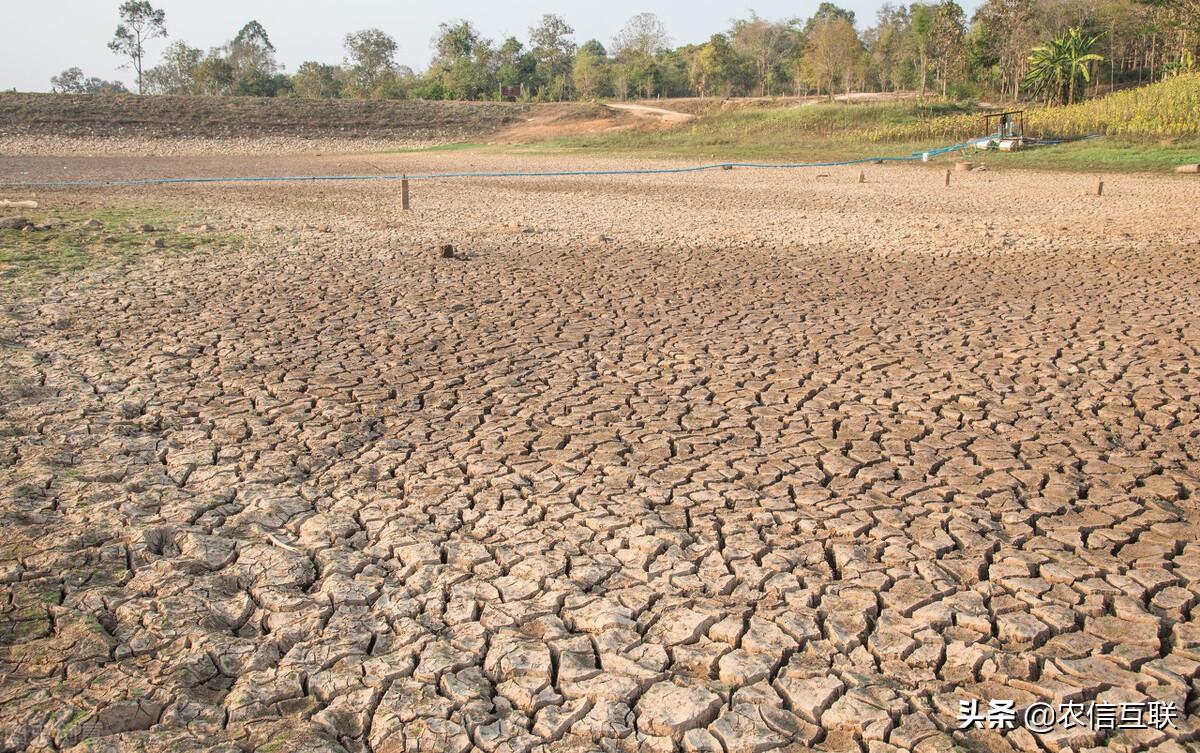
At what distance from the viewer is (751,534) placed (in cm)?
392

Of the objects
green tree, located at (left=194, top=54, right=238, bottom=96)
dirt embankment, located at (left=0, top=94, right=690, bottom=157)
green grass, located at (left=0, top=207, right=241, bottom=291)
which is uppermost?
green tree, located at (left=194, top=54, right=238, bottom=96)

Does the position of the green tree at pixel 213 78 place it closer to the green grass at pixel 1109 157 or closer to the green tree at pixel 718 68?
the green tree at pixel 718 68

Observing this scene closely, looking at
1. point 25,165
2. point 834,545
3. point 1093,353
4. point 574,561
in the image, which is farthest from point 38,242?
point 25,165

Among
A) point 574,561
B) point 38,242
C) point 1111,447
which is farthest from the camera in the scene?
point 38,242

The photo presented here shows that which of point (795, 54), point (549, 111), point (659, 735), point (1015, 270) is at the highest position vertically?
point (795, 54)

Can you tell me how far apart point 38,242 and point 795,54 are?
60.7 metres

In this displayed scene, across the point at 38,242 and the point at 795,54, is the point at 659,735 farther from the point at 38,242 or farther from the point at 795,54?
the point at 795,54

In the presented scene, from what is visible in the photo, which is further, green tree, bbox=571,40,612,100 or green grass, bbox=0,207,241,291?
green tree, bbox=571,40,612,100

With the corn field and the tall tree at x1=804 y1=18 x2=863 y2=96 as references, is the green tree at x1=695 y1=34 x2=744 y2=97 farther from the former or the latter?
the corn field

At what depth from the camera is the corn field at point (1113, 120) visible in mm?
23609

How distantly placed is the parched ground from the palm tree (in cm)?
3239

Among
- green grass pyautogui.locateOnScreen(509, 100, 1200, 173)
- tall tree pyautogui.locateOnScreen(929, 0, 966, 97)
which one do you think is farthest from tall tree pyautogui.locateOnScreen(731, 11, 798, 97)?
green grass pyautogui.locateOnScreen(509, 100, 1200, 173)

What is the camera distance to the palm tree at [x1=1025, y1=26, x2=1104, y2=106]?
36.0 meters

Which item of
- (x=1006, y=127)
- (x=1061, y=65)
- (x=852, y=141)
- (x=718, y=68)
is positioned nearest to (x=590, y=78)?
(x=718, y=68)
